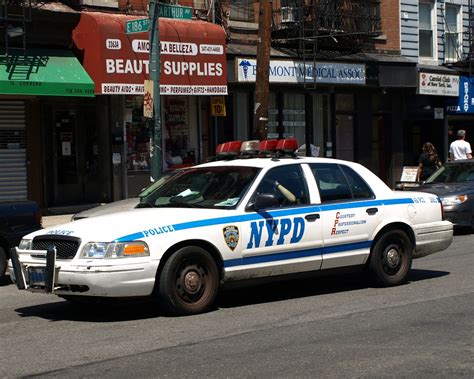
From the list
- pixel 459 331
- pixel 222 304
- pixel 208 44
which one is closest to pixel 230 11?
pixel 208 44

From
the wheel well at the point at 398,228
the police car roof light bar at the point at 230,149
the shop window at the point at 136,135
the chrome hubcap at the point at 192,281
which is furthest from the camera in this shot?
the shop window at the point at 136,135

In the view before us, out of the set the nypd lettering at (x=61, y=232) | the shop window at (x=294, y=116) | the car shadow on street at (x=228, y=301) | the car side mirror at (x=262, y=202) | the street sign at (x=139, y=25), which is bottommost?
the car shadow on street at (x=228, y=301)

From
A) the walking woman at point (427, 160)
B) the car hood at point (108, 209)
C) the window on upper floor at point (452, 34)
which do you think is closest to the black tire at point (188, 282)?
the car hood at point (108, 209)

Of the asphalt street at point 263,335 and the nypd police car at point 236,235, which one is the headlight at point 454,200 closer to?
the nypd police car at point 236,235

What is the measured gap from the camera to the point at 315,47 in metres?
20.7

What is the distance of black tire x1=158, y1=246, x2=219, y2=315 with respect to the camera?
7434 mm

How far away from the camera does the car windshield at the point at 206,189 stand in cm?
815

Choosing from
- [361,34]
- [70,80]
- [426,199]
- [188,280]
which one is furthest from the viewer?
[361,34]

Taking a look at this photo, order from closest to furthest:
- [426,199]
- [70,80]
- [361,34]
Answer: [426,199] < [70,80] < [361,34]

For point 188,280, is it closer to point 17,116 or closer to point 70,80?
point 70,80

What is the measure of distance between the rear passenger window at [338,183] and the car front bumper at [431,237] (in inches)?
36.4

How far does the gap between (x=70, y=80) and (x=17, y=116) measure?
72.7 inches

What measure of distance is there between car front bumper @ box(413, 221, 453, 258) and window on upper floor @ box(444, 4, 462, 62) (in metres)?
17.9

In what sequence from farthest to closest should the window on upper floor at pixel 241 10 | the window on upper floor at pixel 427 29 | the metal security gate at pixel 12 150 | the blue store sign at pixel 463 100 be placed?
the window on upper floor at pixel 427 29 → the blue store sign at pixel 463 100 → the window on upper floor at pixel 241 10 → the metal security gate at pixel 12 150
